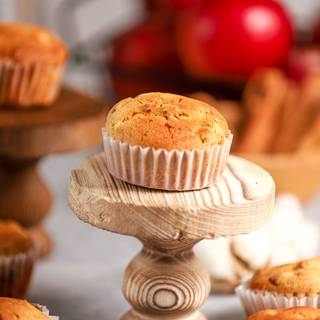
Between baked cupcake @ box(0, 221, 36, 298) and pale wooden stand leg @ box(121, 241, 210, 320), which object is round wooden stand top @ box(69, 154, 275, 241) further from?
baked cupcake @ box(0, 221, 36, 298)

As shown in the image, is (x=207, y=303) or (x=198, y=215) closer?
(x=198, y=215)

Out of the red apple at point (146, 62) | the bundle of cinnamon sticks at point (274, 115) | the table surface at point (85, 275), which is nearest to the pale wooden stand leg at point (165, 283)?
the table surface at point (85, 275)

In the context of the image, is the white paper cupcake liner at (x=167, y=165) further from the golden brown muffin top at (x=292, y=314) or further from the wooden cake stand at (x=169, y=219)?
the golden brown muffin top at (x=292, y=314)

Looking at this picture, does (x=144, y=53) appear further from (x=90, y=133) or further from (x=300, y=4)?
(x=300, y=4)

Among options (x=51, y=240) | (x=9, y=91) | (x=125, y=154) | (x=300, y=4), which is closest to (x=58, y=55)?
(x=9, y=91)

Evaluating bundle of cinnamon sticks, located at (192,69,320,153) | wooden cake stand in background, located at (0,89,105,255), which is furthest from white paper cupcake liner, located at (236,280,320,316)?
bundle of cinnamon sticks, located at (192,69,320,153)
